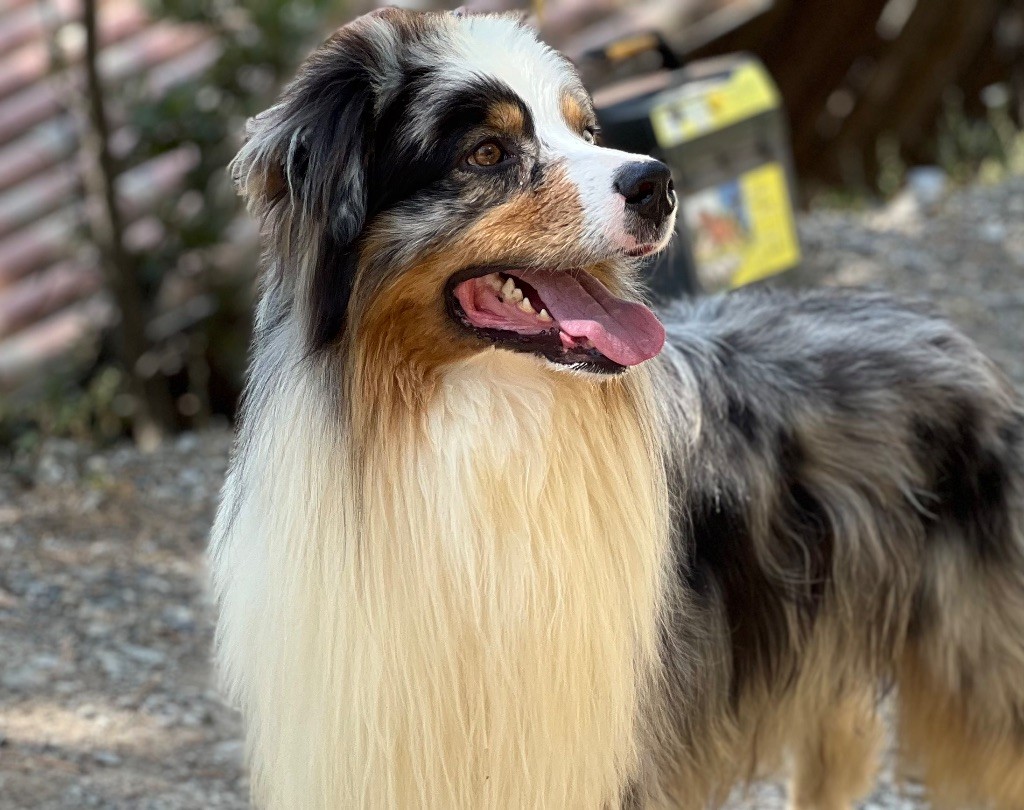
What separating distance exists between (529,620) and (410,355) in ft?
1.87

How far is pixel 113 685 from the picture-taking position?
15.1 ft

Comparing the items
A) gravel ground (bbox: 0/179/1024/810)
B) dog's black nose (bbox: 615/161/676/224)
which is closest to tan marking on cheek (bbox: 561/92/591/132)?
dog's black nose (bbox: 615/161/676/224)

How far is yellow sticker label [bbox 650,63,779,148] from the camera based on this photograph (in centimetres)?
582

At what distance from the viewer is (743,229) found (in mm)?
6070

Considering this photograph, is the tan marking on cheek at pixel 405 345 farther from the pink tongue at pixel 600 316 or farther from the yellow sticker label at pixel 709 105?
the yellow sticker label at pixel 709 105

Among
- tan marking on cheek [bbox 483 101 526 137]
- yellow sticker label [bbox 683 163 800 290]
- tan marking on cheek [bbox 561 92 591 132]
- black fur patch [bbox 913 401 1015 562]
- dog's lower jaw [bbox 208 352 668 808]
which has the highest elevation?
tan marking on cheek [bbox 483 101 526 137]

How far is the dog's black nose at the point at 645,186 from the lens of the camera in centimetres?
278

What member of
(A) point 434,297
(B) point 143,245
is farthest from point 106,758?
(B) point 143,245

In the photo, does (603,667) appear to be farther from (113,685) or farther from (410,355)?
(113,685)

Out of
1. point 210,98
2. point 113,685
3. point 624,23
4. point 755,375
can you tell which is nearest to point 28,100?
point 210,98

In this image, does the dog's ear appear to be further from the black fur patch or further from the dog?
the black fur patch

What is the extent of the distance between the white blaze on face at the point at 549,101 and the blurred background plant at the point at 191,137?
3.47 m

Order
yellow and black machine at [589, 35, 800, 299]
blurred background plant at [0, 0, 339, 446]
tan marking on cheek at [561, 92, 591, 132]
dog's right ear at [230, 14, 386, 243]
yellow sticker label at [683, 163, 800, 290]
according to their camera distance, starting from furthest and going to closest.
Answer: blurred background plant at [0, 0, 339, 446] < yellow sticker label at [683, 163, 800, 290] < yellow and black machine at [589, 35, 800, 299] < tan marking on cheek at [561, 92, 591, 132] < dog's right ear at [230, 14, 386, 243]

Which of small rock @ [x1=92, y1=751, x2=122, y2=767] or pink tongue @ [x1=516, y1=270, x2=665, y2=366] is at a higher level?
pink tongue @ [x1=516, y1=270, x2=665, y2=366]
